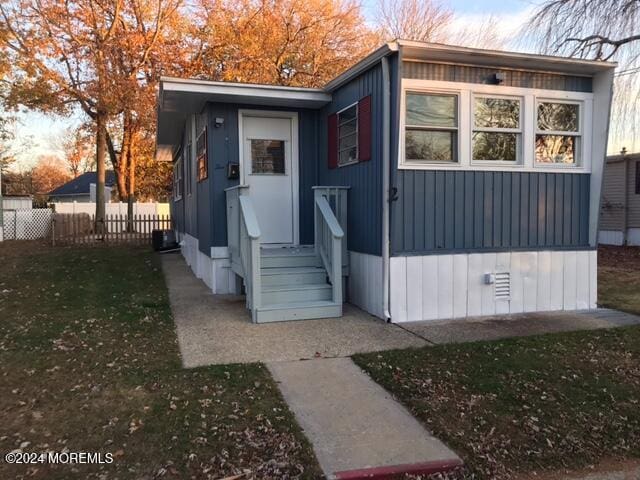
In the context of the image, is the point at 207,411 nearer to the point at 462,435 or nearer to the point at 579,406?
the point at 462,435

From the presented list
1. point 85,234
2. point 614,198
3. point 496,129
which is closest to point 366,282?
point 496,129

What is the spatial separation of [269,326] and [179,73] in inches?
629

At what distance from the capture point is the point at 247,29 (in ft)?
63.9

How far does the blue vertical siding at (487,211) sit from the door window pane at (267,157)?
2.91 metres

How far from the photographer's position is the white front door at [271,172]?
848 cm

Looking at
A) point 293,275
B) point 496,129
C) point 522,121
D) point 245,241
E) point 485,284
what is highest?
point 522,121

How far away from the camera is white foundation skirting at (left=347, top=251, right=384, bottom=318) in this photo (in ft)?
21.8

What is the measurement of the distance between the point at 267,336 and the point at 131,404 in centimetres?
211

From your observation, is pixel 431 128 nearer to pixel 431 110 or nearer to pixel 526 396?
pixel 431 110

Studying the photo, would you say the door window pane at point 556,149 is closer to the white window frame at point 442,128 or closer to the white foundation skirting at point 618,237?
the white window frame at point 442,128

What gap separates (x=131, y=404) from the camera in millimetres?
3799

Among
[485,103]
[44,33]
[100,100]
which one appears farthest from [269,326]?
[44,33]

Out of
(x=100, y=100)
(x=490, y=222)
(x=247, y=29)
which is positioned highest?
(x=247, y=29)

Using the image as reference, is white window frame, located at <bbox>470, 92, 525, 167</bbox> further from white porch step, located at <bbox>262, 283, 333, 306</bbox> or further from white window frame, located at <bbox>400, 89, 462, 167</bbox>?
white porch step, located at <bbox>262, 283, 333, 306</bbox>
